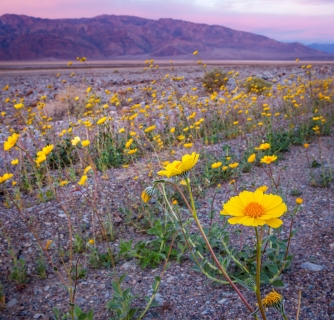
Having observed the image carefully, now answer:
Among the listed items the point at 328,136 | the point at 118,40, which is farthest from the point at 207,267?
the point at 118,40

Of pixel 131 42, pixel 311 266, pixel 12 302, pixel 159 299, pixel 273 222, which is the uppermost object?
pixel 131 42

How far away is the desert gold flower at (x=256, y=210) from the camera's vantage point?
1113 millimetres

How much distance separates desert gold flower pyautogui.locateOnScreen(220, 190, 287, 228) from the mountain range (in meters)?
94.0

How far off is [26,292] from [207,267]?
135 centimetres

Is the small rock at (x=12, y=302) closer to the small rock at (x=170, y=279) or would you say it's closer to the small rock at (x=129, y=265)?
the small rock at (x=129, y=265)

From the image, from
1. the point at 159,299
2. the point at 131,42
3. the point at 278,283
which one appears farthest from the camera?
the point at 131,42

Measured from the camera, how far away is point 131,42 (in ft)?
403

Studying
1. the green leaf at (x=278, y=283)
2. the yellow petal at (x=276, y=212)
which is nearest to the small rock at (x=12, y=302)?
the green leaf at (x=278, y=283)

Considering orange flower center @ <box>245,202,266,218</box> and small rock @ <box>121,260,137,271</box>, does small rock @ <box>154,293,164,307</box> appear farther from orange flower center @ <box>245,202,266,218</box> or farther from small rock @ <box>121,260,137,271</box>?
orange flower center @ <box>245,202,266,218</box>

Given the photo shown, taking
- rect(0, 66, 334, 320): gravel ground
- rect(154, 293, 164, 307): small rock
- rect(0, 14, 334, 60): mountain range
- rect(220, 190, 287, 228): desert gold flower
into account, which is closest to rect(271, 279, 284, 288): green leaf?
rect(0, 66, 334, 320): gravel ground

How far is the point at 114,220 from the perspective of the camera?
10.8 ft

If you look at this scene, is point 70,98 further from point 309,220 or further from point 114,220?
point 309,220

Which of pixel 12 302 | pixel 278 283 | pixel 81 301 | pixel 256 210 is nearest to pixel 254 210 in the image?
pixel 256 210

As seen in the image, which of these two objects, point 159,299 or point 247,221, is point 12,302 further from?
point 247,221
